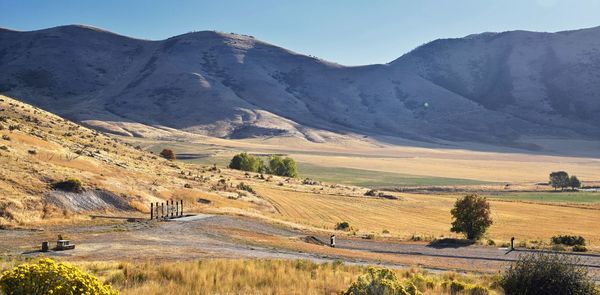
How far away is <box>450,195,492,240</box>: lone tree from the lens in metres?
45.1

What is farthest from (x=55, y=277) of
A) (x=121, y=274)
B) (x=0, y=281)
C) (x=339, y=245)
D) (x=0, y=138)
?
(x=0, y=138)

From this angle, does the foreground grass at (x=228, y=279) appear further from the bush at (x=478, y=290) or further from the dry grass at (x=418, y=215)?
the dry grass at (x=418, y=215)

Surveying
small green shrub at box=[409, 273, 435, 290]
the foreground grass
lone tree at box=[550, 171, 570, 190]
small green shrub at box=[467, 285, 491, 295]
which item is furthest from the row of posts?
lone tree at box=[550, 171, 570, 190]

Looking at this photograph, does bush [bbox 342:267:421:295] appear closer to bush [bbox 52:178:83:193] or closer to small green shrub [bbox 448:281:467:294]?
small green shrub [bbox 448:281:467:294]

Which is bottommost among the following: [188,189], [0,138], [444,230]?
[444,230]

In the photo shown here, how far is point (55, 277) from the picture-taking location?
975 cm

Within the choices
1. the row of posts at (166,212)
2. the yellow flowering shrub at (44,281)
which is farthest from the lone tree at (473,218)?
the yellow flowering shrub at (44,281)

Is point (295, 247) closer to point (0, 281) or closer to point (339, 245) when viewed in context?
point (339, 245)

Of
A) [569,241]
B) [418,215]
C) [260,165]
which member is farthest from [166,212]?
[260,165]

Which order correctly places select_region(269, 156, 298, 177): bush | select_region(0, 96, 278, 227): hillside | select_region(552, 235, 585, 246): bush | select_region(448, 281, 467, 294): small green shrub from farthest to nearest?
select_region(269, 156, 298, 177): bush < select_region(552, 235, 585, 246): bush < select_region(0, 96, 278, 227): hillside < select_region(448, 281, 467, 294): small green shrub

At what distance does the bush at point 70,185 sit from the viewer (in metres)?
40.5

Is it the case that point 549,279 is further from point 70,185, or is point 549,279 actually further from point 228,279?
point 70,185

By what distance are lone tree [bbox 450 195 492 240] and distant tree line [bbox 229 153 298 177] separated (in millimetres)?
→ 68959

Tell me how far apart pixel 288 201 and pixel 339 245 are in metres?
32.7
